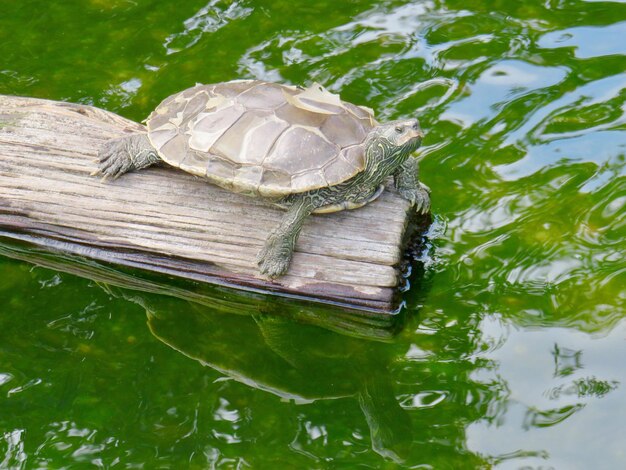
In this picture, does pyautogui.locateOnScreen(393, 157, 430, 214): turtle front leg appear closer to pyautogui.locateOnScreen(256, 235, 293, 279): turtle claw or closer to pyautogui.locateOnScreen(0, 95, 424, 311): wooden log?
pyautogui.locateOnScreen(0, 95, 424, 311): wooden log

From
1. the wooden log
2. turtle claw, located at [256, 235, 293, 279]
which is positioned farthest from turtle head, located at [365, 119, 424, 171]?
turtle claw, located at [256, 235, 293, 279]

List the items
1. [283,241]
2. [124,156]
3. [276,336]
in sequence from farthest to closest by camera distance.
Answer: [124,156] → [276,336] → [283,241]

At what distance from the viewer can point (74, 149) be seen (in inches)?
168

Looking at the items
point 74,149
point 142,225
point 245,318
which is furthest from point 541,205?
point 74,149

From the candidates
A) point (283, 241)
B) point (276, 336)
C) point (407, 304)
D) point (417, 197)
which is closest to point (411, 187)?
point (417, 197)

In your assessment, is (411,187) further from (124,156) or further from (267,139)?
(124,156)

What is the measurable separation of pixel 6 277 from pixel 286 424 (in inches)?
67.2

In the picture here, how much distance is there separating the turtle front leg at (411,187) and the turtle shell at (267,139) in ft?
0.83

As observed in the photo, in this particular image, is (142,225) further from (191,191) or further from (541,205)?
(541,205)

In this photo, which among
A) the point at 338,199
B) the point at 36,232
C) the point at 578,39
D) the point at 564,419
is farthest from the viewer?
the point at 578,39

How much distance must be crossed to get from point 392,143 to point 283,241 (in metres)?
0.66

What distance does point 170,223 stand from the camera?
4.04 meters

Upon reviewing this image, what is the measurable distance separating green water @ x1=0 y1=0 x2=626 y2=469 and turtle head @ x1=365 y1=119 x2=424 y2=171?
0.63m

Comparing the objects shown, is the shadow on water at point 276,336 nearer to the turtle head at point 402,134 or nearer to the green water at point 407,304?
the green water at point 407,304
